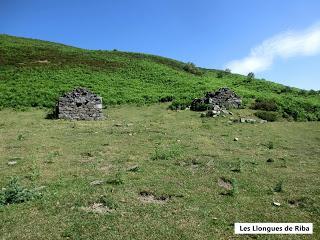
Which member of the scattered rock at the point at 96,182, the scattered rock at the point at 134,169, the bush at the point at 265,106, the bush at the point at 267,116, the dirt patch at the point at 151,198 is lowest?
the dirt patch at the point at 151,198

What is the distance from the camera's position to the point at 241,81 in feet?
232

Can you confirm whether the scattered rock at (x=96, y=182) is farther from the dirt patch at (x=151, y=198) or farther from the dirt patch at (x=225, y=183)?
the dirt patch at (x=225, y=183)

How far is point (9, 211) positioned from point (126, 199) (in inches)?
154

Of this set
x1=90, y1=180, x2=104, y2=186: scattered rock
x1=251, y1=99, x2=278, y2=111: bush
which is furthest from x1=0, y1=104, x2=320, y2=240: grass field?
x1=251, y1=99, x2=278, y2=111: bush

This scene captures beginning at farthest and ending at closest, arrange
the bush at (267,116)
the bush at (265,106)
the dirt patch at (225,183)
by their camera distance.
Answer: the bush at (265,106), the bush at (267,116), the dirt patch at (225,183)

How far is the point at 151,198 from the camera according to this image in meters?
15.9

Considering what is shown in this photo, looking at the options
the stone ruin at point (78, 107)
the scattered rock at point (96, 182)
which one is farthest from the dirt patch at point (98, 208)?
the stone ruin at point (78, 107)

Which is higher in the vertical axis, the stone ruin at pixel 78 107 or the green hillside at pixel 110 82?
the green hillside at pixel 110 82

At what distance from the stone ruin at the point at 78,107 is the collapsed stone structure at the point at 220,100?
9850 millimetres

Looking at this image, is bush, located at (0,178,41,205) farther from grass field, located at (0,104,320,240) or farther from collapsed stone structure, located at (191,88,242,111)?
collapsed stone structure, located at (191,88,242,111)

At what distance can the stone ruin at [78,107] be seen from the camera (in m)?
37.2

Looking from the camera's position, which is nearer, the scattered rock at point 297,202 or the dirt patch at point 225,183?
the scattered rock at point 297,202

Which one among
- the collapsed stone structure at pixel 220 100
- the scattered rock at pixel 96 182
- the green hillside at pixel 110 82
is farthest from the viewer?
the green hillside at pixel 110 82

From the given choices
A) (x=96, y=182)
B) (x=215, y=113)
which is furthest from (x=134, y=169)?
(x=215, y=113)
